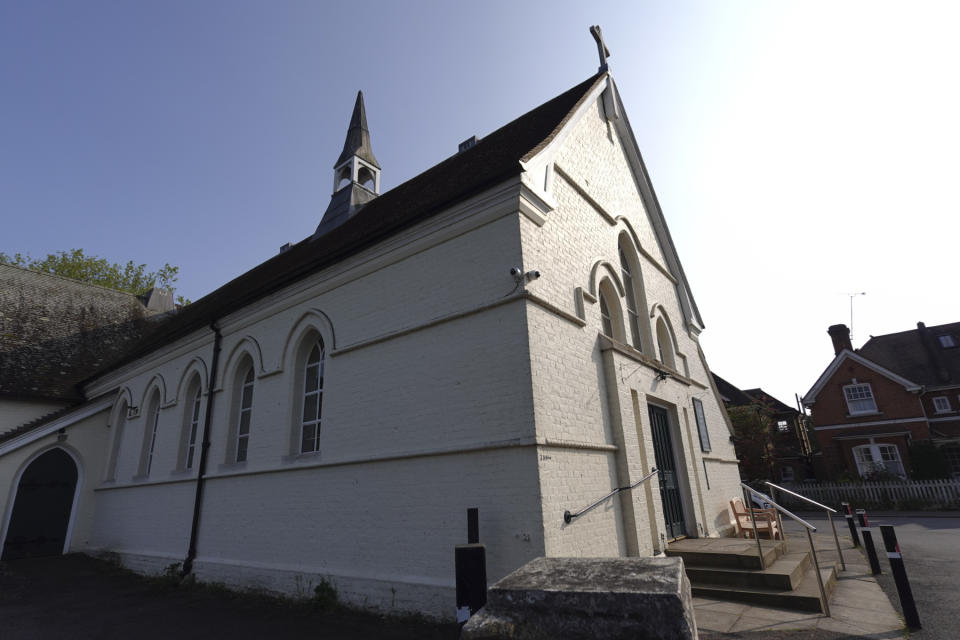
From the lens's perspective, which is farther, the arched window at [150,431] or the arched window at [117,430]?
the arched window at [117,430]

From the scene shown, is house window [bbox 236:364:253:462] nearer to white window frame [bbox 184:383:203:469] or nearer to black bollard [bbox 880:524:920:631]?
white window frame [bbox 184:383:203:469]

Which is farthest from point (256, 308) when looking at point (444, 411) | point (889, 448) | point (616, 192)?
point (889, 448)

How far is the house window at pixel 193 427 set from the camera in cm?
1266

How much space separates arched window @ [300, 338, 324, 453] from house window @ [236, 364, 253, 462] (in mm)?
2061

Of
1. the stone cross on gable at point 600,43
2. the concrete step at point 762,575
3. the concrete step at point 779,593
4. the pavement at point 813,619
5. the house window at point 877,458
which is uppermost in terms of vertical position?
the stone cross on gable at point 600,43

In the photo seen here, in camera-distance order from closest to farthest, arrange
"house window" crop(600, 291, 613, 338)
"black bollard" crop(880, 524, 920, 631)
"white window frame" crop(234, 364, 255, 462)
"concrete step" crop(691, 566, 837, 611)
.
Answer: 1. "black bollard" crop(880, 524, 920, 631)
2. "concrete step" crop(691, 566, 837, 611)
3. "house window" crop(600, 291, 613, 338)
4. "white window frame" crop(234, 364, 255, 462)

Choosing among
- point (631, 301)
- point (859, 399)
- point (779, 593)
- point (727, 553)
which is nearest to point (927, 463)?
point (859, 399)

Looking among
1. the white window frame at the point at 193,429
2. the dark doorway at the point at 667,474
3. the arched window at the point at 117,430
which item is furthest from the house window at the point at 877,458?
the arched window at the point at 117,430

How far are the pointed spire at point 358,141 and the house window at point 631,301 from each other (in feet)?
38.7

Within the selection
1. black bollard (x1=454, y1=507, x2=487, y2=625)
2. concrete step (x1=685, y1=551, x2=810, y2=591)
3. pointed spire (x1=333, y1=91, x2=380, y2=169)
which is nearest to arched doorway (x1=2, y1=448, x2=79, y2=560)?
pointed spire (x1=333, y1=91, x2=380, y2=169)

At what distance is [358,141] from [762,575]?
62.1 feet

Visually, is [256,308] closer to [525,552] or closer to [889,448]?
[525,552]

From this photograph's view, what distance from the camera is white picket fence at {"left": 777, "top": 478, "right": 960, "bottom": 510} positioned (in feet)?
65.9

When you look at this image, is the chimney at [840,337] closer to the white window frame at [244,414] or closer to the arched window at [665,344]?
the arched window at [665,344]
